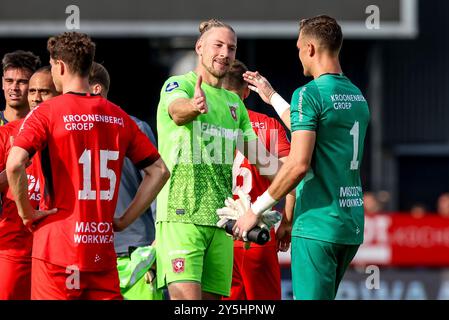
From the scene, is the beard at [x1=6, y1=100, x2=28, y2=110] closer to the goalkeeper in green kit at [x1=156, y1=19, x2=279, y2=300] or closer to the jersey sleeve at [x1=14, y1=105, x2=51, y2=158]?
the goalkeeper in green kit at [x1=156, y1=19, x2=279, y2=300]

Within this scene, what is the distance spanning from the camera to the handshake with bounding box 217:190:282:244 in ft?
22.4

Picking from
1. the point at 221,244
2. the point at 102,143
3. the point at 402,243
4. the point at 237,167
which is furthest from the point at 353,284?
the point at 102,143

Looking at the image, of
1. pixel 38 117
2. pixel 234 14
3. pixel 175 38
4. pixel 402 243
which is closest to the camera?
pixel 38 117

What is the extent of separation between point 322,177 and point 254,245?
2.07m

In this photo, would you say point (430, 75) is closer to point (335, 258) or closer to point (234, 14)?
point (234, 14)

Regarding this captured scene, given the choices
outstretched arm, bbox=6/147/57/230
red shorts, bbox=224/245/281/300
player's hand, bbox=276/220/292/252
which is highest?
Answer: outstretched arm, bbox=6/147/57/230

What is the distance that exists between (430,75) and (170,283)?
59.8ft

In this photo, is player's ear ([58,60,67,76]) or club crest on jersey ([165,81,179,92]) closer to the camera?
player's ear ([58,60,67,76])

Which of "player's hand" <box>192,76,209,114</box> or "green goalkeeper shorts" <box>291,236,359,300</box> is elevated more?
"player's hand" <box>192,76,209,114</box>

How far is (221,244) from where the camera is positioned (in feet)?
24.7

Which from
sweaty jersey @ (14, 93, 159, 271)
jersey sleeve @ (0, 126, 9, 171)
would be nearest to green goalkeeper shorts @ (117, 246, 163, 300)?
jersey sleeve @ (0, 126, 9, 171)

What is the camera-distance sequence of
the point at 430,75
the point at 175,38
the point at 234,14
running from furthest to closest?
the point at 430,75, the point at 175,38, the point at 234,14

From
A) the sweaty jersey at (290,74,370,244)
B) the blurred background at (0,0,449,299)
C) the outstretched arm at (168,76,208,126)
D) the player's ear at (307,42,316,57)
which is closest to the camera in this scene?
the sweaty jersey at (290,74,370,244)

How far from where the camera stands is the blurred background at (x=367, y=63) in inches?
679
